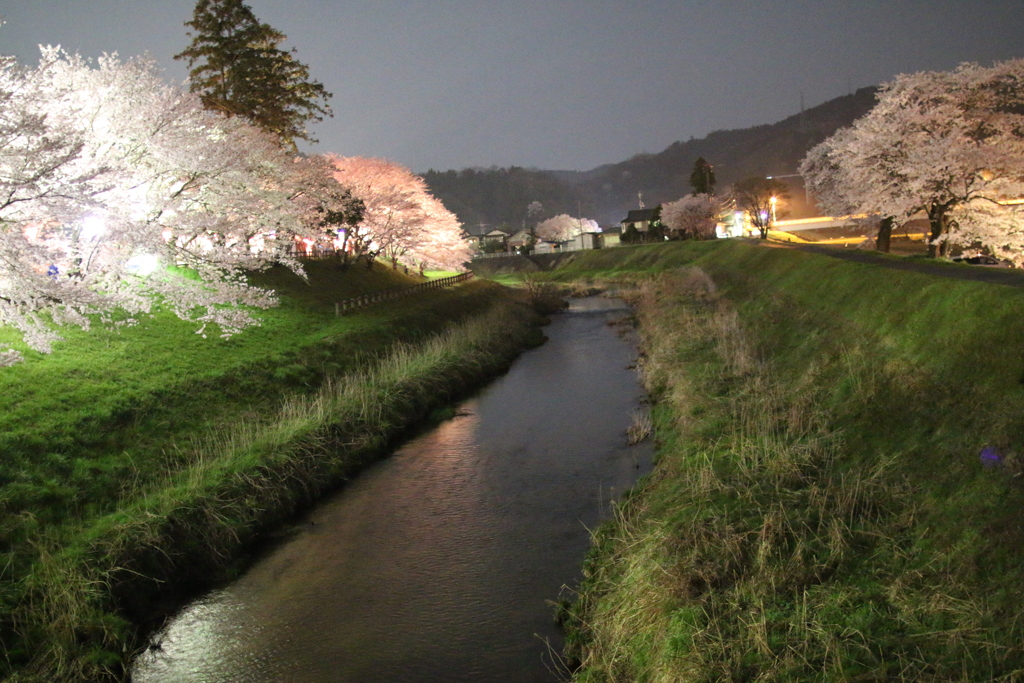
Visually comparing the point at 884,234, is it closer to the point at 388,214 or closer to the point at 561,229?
the point at 388,214

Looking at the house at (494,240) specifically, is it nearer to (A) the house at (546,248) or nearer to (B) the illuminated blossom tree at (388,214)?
(A) the house at (546,248)

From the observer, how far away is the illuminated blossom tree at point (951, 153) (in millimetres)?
26172

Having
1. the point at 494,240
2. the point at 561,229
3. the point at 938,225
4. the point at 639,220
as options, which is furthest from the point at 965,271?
the point at 494,240

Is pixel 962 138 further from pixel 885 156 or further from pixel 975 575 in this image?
pixel 975 575

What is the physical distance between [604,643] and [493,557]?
13.2 ft

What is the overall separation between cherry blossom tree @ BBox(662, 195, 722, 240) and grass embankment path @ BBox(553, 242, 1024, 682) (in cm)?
7396

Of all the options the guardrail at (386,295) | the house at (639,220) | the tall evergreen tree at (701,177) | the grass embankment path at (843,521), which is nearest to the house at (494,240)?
the house at (639,220)

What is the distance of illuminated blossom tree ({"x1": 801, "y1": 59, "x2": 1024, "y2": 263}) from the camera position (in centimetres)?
2617

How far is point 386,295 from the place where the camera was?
120ft

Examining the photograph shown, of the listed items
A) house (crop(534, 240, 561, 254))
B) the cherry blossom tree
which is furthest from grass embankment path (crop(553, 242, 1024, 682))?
house (crop(534, 240, 561, 254))

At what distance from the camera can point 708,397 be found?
16406 mm

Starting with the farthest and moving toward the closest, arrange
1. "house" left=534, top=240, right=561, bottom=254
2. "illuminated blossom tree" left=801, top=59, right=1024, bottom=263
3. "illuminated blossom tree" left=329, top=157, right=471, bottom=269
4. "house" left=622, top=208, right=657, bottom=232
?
"house" left=622, top=208, right=657, bottom=232 < "house" left=534, top=240, right=561, bottom=254 < "illuminated blossom tree" left=329, top=157, right=471, bottom=269 < "illuminated blossom tree" left=801, top=59, right=1024, bottom=263

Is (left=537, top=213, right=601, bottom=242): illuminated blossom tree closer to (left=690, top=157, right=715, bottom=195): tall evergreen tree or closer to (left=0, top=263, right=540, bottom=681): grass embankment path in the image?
(left=690, top=157, right=715, bottom=195): tall evergreen tree

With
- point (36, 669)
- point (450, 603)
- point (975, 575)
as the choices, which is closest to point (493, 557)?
point (450, 603)
